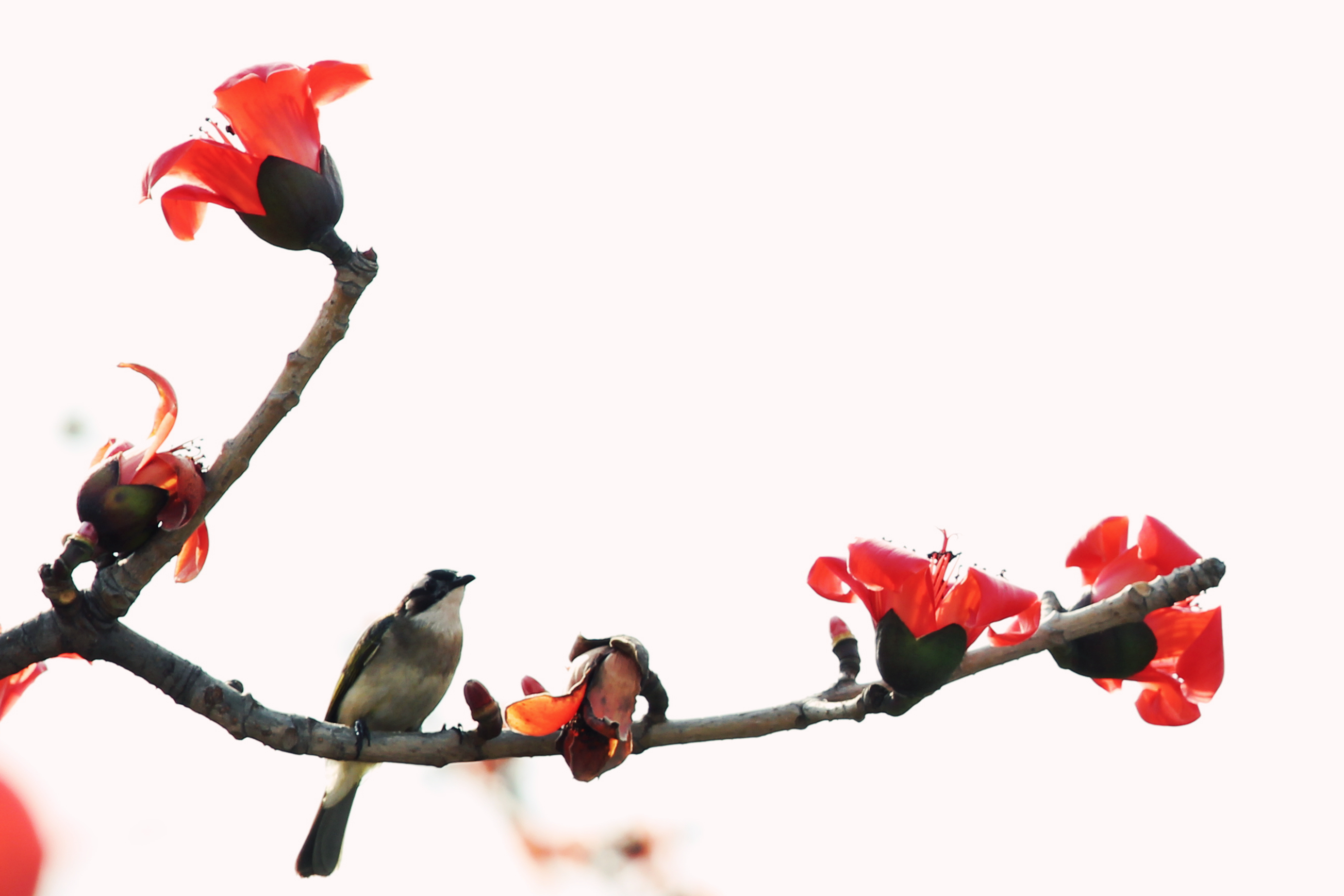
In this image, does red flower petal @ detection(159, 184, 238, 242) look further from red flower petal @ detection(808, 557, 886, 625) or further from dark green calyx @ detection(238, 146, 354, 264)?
red flower petal @ detection(808, 557, 886, 625)

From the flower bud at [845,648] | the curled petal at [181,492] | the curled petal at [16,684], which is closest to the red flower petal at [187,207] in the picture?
the curled petal at [181,492]

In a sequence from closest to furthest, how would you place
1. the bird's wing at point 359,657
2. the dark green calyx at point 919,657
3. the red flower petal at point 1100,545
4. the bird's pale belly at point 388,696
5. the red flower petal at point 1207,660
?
the dark green calyx at point 919,657 → the red flower petal at point 1207,660 → the red flower petal at point 1100,545 → the bird's pale belly at point 388,696 → the bird's wing at point 359,657

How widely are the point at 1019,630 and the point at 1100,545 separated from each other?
16.5 inches

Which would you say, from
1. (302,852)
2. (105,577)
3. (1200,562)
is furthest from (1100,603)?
(302,852)

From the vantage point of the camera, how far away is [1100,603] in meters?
2.37

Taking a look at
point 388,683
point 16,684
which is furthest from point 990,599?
point 388,683

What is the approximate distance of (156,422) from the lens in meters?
2.16

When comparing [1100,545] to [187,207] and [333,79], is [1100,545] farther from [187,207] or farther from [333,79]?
[187,207]

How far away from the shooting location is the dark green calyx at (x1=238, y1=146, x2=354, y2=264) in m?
2.02

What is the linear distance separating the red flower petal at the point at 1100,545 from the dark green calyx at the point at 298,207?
182 centimetres

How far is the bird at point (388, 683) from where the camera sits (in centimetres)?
394

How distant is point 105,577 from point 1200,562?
224 centimetres

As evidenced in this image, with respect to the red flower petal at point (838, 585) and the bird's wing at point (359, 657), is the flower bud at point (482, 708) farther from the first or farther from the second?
the bird's wing at point (359, 657)

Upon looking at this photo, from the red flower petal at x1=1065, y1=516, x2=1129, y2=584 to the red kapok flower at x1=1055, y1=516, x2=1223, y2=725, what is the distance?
60 millimetres
